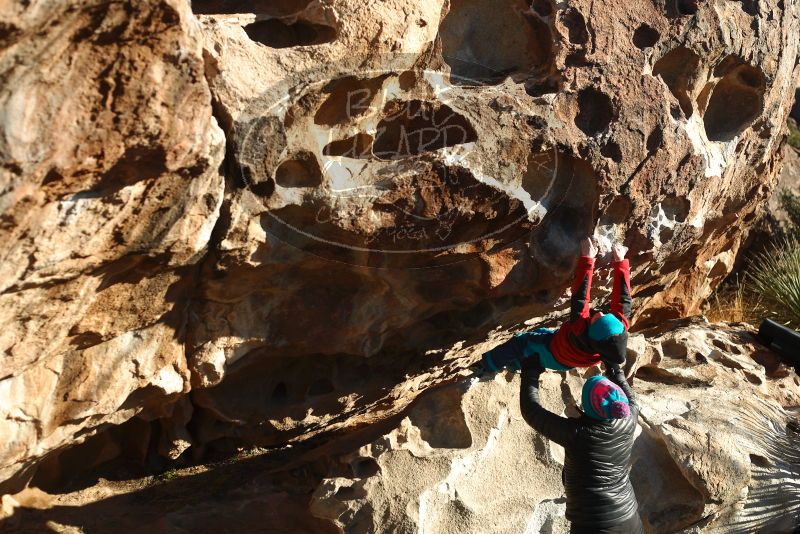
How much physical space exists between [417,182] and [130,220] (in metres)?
1.32

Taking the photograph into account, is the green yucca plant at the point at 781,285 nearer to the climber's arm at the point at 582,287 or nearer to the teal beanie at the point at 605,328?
the climber's arm at the point at 582,287

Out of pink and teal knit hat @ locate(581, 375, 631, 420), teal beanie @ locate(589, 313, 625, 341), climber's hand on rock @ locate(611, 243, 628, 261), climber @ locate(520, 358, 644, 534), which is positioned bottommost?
climber @ locate(520, 358, 644, 534)

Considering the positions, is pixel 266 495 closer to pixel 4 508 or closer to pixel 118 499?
pixel 118 499

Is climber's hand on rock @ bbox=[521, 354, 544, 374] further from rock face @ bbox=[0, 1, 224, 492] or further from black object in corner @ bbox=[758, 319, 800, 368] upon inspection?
black object in corner @ bbox=[758, 319, 800, 368]

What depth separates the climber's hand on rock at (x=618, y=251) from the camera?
4.23m

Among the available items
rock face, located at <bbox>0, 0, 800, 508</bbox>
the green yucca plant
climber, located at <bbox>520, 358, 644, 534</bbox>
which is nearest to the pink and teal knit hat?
climber, located at <bbox>520, 358, 644, 534</bbox>

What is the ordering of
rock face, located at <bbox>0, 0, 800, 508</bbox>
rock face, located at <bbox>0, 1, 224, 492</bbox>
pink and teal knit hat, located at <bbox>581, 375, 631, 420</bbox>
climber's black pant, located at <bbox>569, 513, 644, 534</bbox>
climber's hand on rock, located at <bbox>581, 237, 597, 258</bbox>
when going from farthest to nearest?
climber's hand on rock, located at <bbox>581, 237, 597, 258</bbox>, climber's black pant, located at <bbox>569, 513, 644, 534</bbox>, pink and teal knit hat, located at <bbox>581, 375, 631, 420</bbox>, rock face, located at <bbox>0, 0, 800, 508</bbox>, rock face, located at <bbox>0, 1, 224, 492</bbox>

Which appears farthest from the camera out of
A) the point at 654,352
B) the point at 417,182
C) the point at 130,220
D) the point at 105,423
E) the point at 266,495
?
the point at 654,352

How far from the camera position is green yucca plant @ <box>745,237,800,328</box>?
6.93 metres

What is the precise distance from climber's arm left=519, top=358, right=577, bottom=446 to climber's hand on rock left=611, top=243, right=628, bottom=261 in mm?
696

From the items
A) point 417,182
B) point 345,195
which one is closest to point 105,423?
point 345,195

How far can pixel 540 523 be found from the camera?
4.09m

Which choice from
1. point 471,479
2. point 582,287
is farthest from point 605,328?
point 471,479

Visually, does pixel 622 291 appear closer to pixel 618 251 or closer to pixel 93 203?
pixel 618 251
